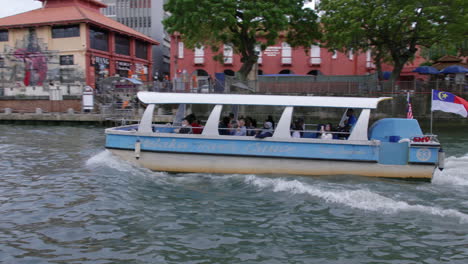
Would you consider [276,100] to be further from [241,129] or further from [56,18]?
[56,18]

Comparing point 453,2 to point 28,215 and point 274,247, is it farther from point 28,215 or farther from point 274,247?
point 28,215

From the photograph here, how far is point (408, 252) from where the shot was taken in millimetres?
6438

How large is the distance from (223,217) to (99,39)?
33144 millimetres

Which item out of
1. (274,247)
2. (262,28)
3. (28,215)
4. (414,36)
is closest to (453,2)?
(414,36)

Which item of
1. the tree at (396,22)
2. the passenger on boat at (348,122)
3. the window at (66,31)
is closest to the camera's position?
the passenger on boat at (348,122)

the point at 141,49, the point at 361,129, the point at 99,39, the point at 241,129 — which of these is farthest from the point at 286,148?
the point at 141,49

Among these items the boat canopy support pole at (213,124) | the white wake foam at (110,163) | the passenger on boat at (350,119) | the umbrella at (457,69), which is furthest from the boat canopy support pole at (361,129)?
the umbrella at (457,69)

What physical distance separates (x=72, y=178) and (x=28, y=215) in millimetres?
2956

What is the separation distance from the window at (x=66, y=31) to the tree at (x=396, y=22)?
21785 mm

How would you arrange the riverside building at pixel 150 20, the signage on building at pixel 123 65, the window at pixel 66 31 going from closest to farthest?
the window at pixel 66 31 → the signage on building at pixel 123 65 → the riverside building at pixel 150 20

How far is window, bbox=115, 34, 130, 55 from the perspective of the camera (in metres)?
39.4

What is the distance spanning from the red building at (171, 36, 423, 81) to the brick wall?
15.2m

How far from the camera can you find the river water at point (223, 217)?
633 cm

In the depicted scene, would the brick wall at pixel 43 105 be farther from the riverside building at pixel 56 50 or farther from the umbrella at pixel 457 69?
the umbrella at pixel 457 69
